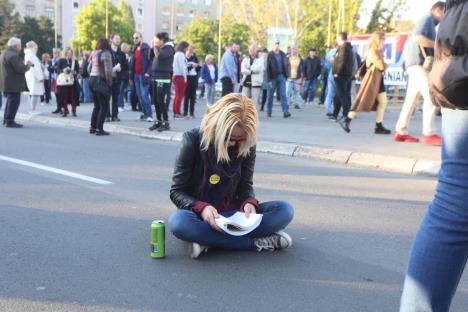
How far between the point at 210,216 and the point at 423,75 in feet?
21.6

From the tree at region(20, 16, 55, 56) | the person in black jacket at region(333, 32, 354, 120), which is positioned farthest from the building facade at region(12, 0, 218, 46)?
the person in black jacket at region(333, 32, 354, 120)

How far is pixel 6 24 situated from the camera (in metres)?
81.1

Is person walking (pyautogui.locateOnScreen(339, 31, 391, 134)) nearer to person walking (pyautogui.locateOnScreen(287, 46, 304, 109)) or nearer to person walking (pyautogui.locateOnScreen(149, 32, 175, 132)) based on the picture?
person walking (pyautogui.locateOnScreen(149, 32, 175, 132))

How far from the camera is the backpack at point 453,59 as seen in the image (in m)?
2.09

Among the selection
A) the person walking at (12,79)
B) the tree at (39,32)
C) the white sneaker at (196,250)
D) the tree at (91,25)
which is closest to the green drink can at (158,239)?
the white sneaker at (196,250)

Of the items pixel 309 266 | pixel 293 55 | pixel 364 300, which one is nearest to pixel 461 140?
pixel 364 300

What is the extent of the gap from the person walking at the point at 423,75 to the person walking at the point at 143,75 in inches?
259

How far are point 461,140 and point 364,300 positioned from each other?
1531mm

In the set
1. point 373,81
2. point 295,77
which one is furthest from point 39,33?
point 373,81

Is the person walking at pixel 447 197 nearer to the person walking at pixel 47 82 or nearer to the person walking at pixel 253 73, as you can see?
the person walking at pixel 253 73

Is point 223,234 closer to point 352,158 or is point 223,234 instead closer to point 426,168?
point 426,168

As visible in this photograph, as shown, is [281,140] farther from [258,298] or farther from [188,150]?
[258,298]

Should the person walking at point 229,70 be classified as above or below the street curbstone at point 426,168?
above

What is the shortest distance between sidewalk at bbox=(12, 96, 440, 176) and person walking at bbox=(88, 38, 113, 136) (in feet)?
2.47
